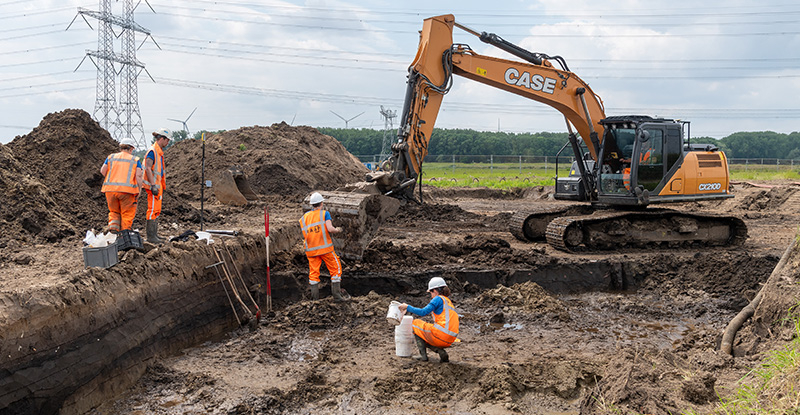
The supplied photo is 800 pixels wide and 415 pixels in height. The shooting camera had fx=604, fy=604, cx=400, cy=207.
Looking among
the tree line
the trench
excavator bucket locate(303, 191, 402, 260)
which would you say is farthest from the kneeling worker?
the tree line

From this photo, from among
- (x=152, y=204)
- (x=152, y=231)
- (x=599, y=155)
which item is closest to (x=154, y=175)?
(x=152, y=204)

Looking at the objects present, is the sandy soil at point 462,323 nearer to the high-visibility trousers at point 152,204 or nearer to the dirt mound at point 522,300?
the dirt mound at point 522,300

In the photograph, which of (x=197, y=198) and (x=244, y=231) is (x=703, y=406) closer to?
(x=244, y=231)

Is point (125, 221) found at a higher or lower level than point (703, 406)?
higher

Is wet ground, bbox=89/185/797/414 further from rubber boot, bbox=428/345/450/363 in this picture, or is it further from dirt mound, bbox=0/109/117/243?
dirt mound, bbox=0/109/117/243

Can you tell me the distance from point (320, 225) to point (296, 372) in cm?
244

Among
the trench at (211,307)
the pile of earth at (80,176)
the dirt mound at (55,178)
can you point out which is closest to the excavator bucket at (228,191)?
the pile of earth at (80,176)

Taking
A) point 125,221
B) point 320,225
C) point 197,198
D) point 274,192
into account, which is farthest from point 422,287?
point 274,192

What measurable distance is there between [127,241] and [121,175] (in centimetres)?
92

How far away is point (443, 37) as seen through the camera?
38.1 feet

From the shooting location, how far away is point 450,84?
11.8 meters

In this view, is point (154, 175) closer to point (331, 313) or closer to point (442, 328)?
point (331, 313)

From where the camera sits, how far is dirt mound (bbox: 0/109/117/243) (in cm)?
958

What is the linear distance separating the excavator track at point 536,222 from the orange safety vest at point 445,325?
22.5 feet
